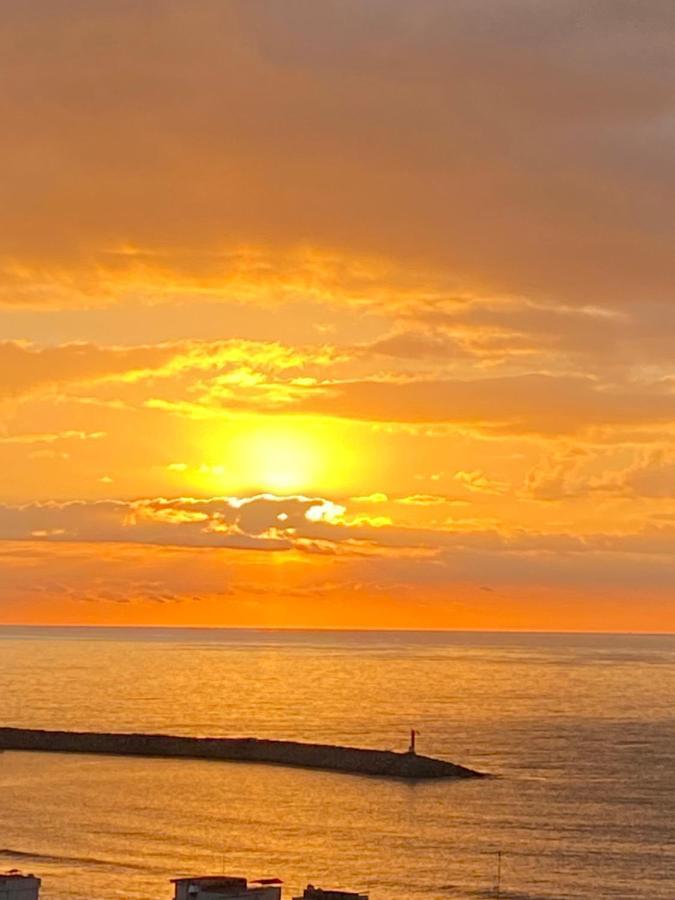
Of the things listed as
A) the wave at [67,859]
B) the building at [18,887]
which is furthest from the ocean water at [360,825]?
the building at [18,887]

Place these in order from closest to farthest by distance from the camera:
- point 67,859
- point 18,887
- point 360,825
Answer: point 18,887 → point 67,859 → point 360,825

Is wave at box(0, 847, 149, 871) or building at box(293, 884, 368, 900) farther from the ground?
wave at box(0, 847, 149, 871)

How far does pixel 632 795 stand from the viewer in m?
129

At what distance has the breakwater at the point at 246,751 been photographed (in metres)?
139

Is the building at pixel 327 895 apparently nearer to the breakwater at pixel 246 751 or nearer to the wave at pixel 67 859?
the wave at pixel 67 859

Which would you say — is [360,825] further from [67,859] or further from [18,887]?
[18,887]

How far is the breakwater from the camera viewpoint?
139125mm

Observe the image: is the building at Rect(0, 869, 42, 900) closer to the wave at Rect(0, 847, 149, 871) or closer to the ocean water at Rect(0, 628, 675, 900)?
the ocean water at Rect(0, 628, 675, 900)

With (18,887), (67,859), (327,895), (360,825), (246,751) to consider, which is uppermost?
(246,751)

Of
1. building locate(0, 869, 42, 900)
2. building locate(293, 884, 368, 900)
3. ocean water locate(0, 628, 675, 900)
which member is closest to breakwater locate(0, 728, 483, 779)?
ocean water locate(0, 628, 675, 900)

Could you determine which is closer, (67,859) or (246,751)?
(67,859)

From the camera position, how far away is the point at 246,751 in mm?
153250

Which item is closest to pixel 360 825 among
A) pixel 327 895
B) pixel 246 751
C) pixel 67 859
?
pixel 67 859

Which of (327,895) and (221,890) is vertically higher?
A: (327,895)
